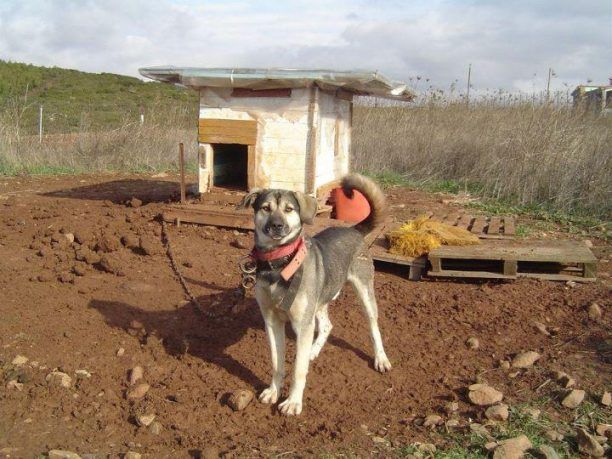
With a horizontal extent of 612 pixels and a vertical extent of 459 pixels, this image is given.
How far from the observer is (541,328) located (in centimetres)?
520

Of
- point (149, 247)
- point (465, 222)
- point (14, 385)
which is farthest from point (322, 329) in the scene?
point (465, 222)

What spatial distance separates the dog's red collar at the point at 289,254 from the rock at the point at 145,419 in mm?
1229

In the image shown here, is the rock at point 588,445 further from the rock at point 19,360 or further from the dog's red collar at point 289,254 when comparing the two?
the rock at point 19,360

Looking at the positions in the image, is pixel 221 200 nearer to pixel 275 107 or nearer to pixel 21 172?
pixel 275 107

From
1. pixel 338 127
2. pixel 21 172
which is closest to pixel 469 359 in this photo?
pixel 338 127

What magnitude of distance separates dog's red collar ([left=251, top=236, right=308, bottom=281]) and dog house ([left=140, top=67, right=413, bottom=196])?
13.1 ft

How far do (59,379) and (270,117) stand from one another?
15.5ft

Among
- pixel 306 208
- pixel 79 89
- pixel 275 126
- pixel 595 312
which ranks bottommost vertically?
pixel 595 312

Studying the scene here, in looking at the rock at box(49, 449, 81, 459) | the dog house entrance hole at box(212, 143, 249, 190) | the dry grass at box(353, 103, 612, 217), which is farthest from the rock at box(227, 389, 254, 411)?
the dry grass at box(353, 103, 612, 217)

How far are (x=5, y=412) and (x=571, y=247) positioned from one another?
5.87 m

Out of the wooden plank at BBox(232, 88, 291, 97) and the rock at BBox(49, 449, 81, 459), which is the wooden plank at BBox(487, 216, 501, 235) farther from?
the rock at BBox(49, 449, 81, 459)

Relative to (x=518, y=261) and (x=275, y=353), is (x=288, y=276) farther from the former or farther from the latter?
(x=518, y=261)

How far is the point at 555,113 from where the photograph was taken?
37.6 feet

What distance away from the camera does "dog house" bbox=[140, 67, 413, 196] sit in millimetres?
7574
